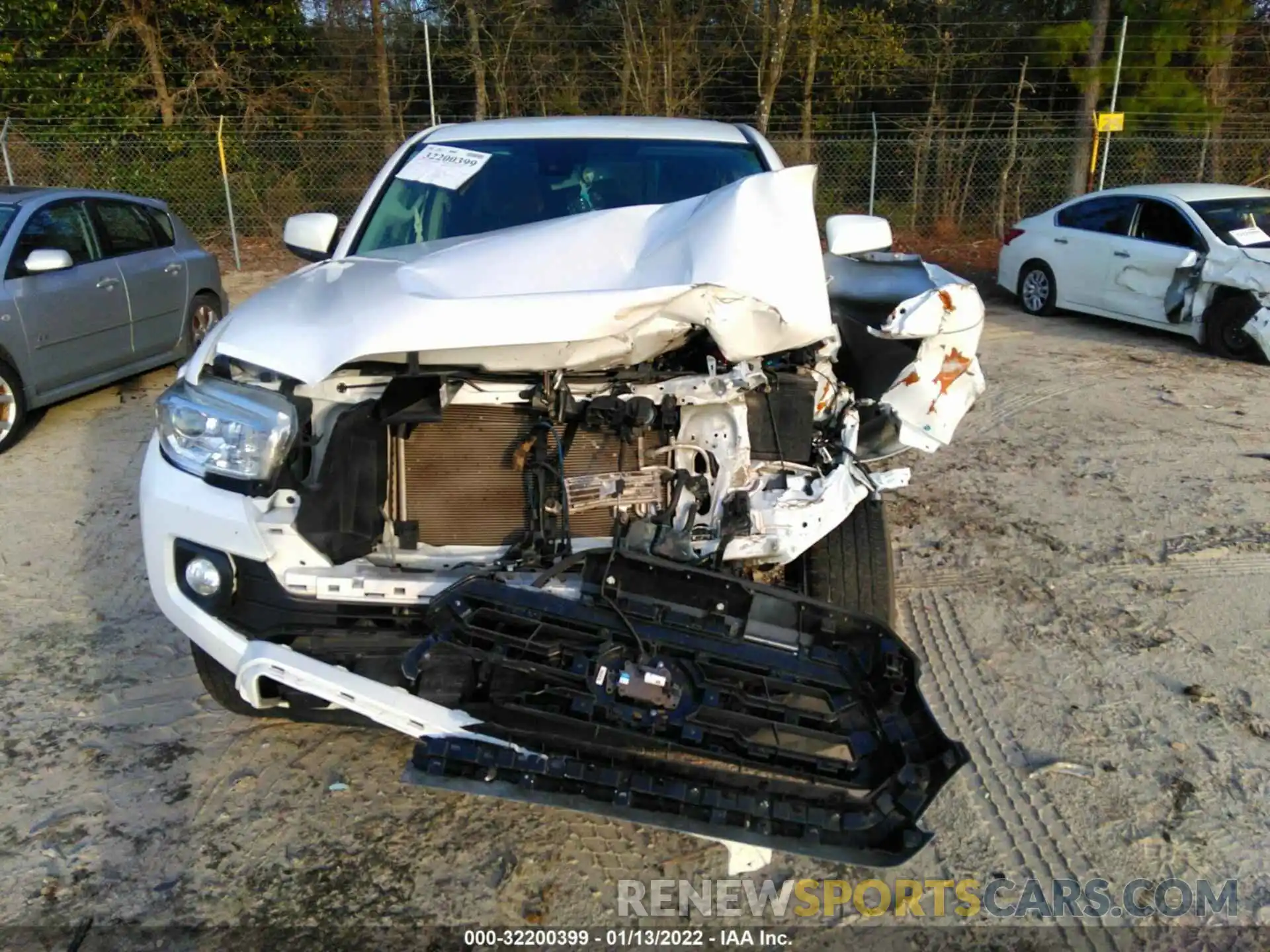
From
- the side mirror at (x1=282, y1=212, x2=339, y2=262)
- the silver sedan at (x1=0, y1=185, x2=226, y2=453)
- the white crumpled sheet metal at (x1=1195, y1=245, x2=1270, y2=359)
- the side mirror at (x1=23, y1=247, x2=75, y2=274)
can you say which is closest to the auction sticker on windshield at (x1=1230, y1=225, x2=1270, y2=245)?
the white crumpled sheet metal at (x1=1195, y1=245, x2=1270, y2=359)

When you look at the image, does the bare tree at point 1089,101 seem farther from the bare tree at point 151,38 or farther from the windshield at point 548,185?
the bare tree at point 151,38

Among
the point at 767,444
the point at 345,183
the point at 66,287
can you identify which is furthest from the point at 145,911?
the point at 345,183

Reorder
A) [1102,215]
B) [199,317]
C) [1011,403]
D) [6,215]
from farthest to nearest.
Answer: [1102,215]
[199,317]
[1011,403]
[6,215]

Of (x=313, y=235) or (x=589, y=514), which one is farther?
(x=313, y=235)

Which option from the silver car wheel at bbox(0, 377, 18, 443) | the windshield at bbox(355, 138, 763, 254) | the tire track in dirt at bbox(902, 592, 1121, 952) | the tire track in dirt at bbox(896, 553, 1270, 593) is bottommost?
the tire track in dirt at bbox(896, 553, 1270, 593)

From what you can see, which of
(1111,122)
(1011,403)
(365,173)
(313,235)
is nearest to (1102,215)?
(1011,403)

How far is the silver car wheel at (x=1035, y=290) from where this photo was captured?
10664 millimetres

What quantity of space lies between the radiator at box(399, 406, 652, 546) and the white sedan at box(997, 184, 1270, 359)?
7551mm

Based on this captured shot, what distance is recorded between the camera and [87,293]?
6730 millimetres

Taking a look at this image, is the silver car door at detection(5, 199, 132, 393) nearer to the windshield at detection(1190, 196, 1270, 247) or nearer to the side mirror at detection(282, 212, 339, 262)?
the side mirror at detection(282, 212, 339, 262)

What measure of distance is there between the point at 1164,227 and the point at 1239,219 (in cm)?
63

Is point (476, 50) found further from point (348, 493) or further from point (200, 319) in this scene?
point (348, 493)

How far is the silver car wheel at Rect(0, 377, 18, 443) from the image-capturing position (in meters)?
6.08

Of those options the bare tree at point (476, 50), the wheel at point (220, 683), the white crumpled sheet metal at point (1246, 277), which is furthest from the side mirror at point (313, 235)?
the bare tree at point (476, 50)
